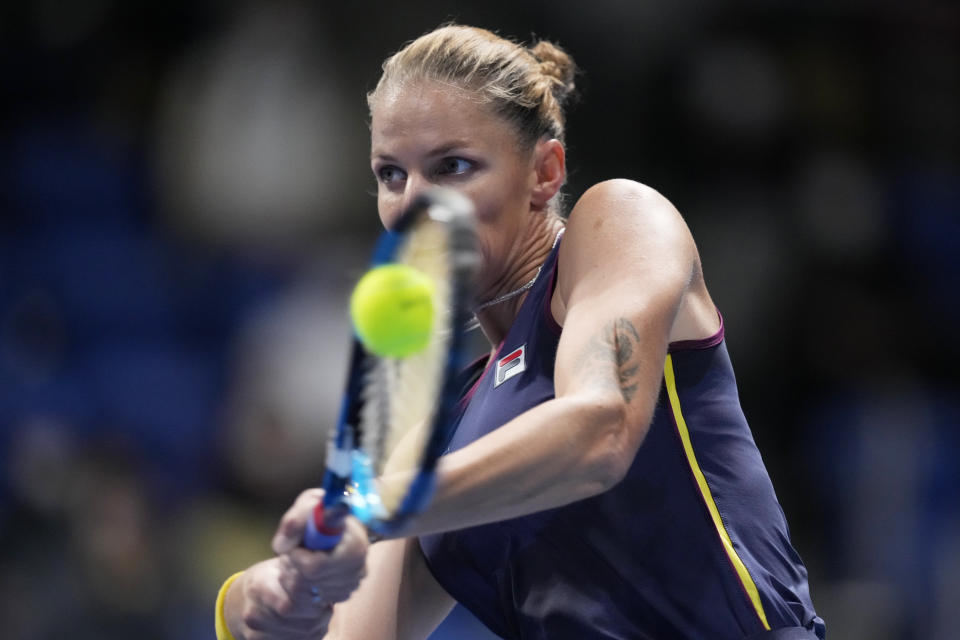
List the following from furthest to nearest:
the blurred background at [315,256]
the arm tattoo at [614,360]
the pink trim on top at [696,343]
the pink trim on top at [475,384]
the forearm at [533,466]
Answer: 1. the blurred background at [315,256]
2. the pink trim on top at [475,384]
3. the pink trim on top at [696,343]
4. the arm tattoo at [614,360]
5. the forearm at [533,466]

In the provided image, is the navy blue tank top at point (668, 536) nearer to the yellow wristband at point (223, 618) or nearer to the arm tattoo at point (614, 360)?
the arm tattoo at point (614, 360)

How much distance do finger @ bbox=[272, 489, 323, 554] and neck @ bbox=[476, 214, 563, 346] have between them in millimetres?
819

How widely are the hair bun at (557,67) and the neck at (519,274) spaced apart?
305 mm

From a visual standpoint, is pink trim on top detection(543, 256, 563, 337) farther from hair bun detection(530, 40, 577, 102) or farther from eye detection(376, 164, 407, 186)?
hair bun detection(530, 40, 577, 102)

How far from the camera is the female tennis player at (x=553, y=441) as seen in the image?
72.3 inches

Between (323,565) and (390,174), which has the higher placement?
(390,174)

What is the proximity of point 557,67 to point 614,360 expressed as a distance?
1.04 meters

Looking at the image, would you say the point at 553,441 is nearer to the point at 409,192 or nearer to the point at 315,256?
the point at 409,192

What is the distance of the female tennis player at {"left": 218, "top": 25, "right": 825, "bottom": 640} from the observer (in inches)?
72.3

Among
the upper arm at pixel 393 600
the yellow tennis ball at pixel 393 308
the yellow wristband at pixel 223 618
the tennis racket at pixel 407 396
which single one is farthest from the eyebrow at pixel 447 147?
the yellow wristband at pixel 223 618

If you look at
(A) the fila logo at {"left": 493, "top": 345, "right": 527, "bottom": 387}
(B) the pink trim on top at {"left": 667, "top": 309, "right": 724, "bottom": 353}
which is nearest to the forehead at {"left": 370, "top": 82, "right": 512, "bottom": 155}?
(A) the fila logo at {"left": 493, "top": 345, "right": 527, "bottom": 387}

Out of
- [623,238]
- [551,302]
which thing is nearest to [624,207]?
[623,238]

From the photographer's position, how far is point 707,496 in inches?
87.0

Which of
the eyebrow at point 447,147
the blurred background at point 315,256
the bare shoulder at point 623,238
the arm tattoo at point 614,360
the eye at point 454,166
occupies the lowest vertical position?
the blurred background at point 315,256
